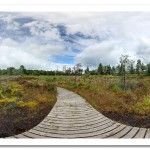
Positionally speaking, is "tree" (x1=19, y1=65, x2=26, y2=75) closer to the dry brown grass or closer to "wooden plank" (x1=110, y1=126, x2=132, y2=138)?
the dry brown grass

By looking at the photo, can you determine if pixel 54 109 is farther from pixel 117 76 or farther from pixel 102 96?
pixel 117 76

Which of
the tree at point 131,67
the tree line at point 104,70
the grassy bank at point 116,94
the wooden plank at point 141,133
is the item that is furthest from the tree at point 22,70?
the wooden plank at point 141,133

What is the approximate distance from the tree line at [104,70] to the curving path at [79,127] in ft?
1.08

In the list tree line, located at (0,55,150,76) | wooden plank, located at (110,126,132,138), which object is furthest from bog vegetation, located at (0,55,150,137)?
wooden plank, located at (110,126,132,138)

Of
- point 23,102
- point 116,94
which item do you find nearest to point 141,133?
point 116,94

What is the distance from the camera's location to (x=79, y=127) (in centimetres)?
342

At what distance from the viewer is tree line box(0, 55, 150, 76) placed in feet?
11.9

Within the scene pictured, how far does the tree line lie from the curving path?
0.33 meters

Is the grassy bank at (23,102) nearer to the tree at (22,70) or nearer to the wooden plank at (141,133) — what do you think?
the tree at (22,70)

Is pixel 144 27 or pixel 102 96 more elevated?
pixel 144 27

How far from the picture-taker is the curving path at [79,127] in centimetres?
335

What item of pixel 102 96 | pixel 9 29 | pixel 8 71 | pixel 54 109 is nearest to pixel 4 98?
pixel 8 71

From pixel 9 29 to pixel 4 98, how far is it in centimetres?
98
